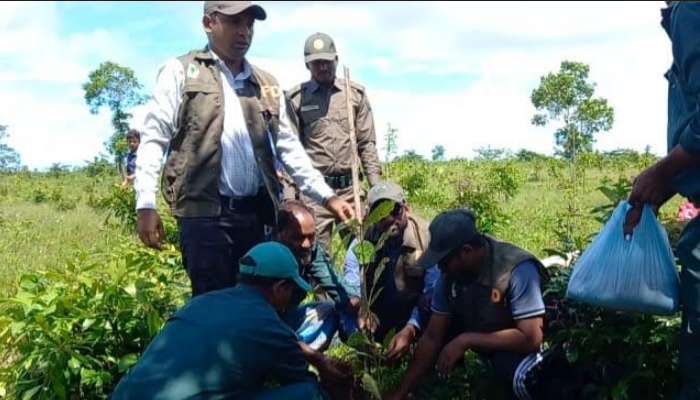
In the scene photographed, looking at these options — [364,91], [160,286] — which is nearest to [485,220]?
[364,91]

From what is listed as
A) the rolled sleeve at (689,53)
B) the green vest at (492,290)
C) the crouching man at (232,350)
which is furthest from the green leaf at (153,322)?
the rolled sleeve at (689,53)

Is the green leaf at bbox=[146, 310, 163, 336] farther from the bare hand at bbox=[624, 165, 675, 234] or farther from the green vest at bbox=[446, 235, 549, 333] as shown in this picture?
the bare hand at bbox=[624, 165, 675, 234]

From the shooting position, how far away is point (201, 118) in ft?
10.7

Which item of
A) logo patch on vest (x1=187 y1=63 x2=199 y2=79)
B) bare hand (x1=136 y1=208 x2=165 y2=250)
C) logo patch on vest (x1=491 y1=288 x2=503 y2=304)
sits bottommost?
logo patch on vest (x1=491 y1=288 x2=503 y2=304)

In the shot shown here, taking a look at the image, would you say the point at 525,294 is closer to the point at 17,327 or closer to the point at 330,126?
the point at 17,327

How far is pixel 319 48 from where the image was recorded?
17.3 ft

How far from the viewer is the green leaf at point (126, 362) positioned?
11.1 ft

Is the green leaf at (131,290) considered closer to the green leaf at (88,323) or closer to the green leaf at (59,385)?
the green leaf at (88,323)

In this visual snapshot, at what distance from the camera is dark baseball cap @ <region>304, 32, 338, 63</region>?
5242 millimetres

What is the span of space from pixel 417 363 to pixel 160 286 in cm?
138

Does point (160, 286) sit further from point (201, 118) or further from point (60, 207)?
point (60, 207)

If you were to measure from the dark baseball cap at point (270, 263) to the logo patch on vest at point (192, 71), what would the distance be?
2.78 ft

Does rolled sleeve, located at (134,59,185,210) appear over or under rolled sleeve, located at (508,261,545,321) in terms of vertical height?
over

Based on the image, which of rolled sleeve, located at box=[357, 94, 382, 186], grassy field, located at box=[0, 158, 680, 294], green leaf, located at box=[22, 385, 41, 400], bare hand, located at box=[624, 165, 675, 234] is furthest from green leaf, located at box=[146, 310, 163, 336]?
rolled sleeve, located at box=[357, 94, 382, 186]
